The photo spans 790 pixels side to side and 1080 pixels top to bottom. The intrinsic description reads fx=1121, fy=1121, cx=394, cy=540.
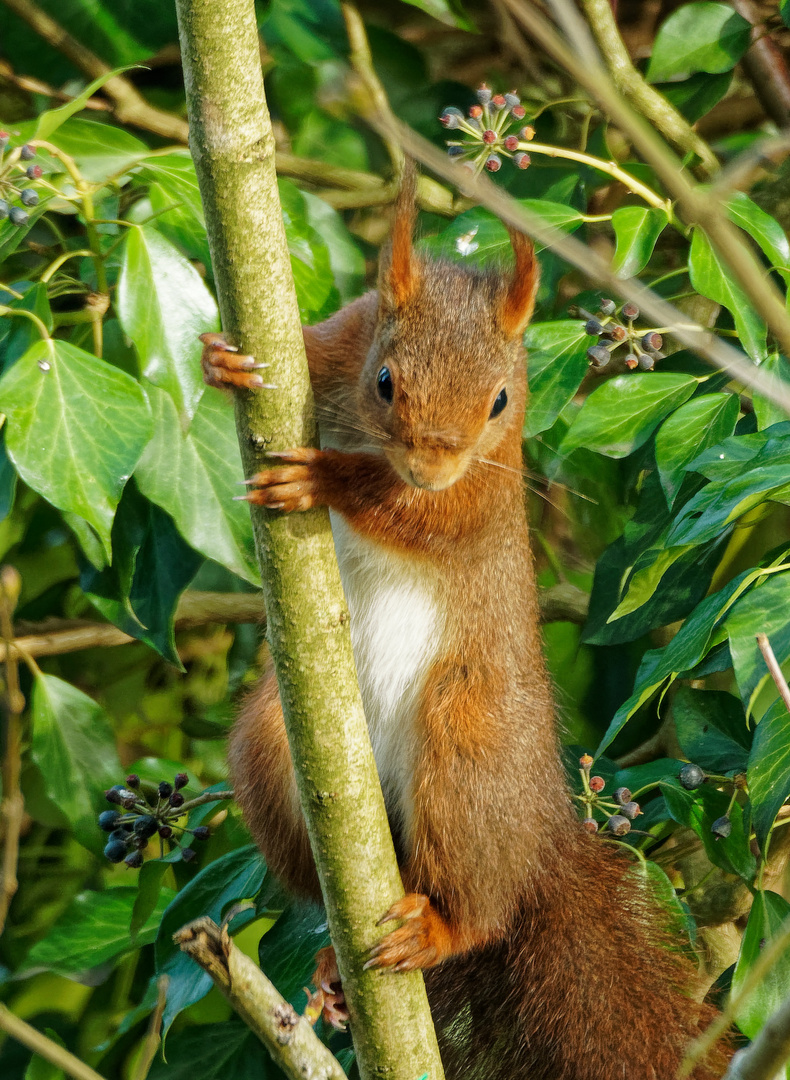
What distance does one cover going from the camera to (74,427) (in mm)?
1166

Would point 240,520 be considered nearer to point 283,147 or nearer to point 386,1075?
point 386,1075

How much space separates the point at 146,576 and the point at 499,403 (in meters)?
0.53

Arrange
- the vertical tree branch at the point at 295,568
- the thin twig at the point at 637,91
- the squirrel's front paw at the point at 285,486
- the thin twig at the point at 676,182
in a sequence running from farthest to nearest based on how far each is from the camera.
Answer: the thin twig at the point at 637,91, the squirrel's front paw at the point at 285,486, the vertical tree branch at the point at 295,568, the thin twig at the point at 676,182

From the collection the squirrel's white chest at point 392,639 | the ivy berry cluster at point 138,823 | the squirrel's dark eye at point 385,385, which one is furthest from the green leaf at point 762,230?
the ivy berry cluster at point 138,823

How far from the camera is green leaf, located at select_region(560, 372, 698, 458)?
1.33 m

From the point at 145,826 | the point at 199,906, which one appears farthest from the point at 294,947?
the point at 145,826

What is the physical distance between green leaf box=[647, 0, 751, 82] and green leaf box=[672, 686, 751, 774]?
3.00ft

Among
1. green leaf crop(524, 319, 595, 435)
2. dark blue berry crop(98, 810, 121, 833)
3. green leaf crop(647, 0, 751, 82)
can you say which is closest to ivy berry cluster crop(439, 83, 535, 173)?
green leaf crop(524, 319, 595, 435)

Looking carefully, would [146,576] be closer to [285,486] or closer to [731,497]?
[285,486]

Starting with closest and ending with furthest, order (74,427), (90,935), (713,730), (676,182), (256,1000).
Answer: (676,182) < (256,1000) < (74,427) < (713,730) < (90,935)

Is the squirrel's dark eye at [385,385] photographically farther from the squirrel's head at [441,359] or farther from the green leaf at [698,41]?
the green leaf at [698,41]

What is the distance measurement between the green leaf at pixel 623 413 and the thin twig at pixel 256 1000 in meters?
0.70

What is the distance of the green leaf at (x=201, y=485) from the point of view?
134 centimetres

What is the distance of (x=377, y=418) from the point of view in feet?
4.16
